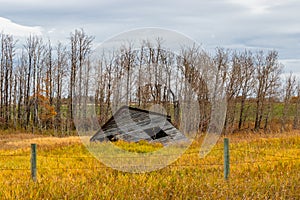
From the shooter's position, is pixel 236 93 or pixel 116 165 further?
pixel 236 93

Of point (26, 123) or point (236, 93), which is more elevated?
point (236, 93)

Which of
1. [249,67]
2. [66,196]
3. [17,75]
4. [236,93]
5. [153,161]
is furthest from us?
[17,75]

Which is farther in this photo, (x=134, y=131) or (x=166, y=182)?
(x=134, y=131)

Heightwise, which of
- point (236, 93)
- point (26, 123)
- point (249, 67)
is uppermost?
point (249, 67)

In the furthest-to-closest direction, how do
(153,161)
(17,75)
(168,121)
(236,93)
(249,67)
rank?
(17,75), (249,67), (236,93), (168,121), (153,161)

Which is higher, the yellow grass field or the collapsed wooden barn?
the collapsed wooden barn

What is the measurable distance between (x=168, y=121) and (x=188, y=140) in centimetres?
114

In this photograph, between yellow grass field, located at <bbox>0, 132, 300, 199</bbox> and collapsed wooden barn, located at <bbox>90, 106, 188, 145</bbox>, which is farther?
collapsed wooden barn, located at <bbox>90, 106, 188, 145</bbox>

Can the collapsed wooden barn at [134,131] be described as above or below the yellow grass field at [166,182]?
above

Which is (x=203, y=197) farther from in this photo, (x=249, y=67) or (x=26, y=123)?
(x=26, y=123)

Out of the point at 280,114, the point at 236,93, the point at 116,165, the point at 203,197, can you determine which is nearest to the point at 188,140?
the point at 116,165

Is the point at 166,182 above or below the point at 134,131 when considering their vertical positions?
below

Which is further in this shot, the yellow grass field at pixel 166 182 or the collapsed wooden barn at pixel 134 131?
the collapsed wooden barn at pixel 134 131

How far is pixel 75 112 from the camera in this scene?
9.65 metres
